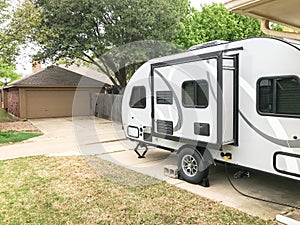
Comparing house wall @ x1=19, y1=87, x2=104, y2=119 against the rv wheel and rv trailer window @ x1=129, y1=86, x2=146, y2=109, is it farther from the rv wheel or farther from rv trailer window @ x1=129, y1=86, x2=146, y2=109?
the rv wheel

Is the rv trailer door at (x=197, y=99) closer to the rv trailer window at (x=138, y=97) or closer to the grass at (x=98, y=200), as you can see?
the rv trailer window at (x=138, y=97)

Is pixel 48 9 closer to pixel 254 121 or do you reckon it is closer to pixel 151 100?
pixel 151 100

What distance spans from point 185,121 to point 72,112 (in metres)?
17.6

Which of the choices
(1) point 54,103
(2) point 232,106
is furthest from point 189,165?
(1) point 54,103

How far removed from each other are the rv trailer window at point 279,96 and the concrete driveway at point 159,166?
5.20ft

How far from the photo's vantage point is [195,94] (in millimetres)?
5387

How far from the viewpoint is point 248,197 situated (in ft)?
16.1

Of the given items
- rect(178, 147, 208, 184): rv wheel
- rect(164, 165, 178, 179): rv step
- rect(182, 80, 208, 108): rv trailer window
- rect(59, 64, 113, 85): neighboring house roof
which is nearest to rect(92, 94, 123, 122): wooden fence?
rect(59, 64, 113, 85): neighboring house roof

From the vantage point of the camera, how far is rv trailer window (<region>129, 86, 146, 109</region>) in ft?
23.8

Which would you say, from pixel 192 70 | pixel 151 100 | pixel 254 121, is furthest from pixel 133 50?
pixel 254 121

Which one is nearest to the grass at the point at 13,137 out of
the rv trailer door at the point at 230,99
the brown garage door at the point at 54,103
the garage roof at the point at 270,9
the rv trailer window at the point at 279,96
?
the brown garage door at the point at 54,103

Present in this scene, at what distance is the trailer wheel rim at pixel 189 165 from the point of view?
18.4 feet

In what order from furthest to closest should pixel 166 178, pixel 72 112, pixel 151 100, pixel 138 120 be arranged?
pixel 72 112
pixel 138 120
pixel 151 100
pixel 166 178

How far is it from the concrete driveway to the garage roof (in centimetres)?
294
